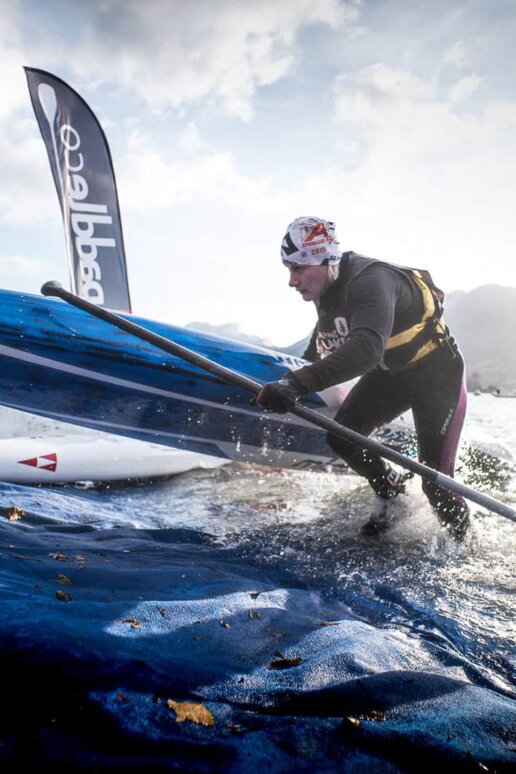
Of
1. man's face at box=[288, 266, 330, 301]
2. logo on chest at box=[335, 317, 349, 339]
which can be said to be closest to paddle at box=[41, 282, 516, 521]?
logo on chest at box=[335, 317, 349, 339]

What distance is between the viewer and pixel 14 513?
3.11m

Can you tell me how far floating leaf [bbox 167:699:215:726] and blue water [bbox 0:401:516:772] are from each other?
1cm

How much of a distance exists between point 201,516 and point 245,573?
5.53 feet

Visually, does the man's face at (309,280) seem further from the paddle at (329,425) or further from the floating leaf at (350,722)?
the floating leaf at (350,722)

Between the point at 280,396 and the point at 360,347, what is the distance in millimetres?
572

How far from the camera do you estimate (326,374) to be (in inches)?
112

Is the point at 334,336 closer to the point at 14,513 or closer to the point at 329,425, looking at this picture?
the point at 329,425

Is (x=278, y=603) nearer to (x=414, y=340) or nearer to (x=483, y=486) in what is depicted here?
(x=414, y=340)

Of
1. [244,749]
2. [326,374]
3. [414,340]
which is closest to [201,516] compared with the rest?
[326,374]

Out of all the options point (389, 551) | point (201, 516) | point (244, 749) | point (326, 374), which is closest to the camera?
point (244, 749)

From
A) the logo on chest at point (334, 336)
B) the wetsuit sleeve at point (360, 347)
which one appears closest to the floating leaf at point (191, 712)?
the wetsuit sleeve at point (360, 347)

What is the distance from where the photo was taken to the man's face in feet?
11.6

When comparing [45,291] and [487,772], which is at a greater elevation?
[45,291]

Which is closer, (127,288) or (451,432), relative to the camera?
(451,432)
